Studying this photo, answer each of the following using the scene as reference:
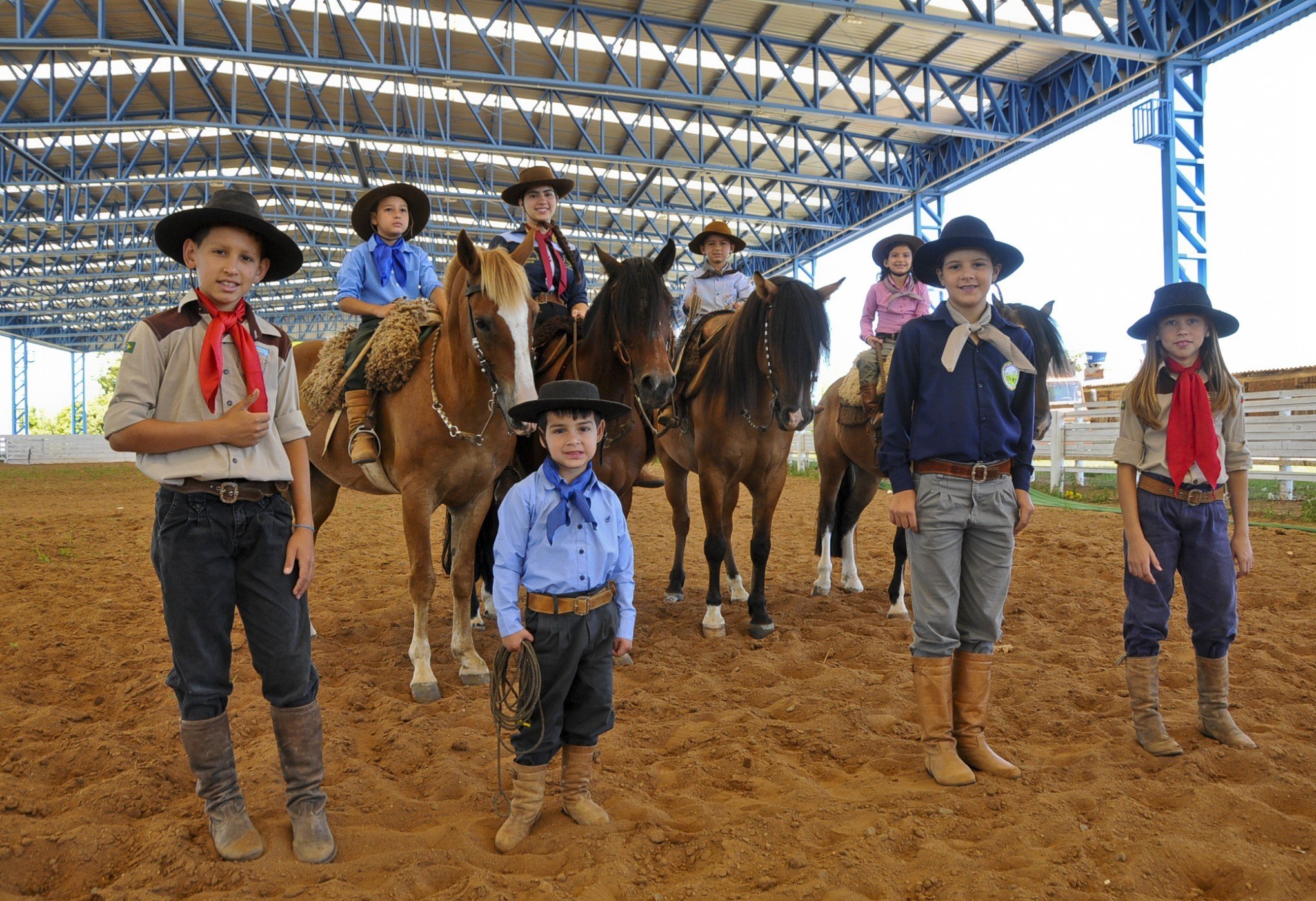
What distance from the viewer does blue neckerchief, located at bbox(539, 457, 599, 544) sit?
271cm

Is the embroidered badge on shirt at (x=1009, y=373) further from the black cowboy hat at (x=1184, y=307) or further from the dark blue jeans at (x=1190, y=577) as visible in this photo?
the dark blue jeans at (x=1190, y=577)

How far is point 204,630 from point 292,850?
29.3 inches

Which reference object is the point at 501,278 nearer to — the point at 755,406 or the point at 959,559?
the point at 755,406

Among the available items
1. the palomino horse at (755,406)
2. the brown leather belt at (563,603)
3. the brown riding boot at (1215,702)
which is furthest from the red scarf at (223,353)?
the brown riding boot at (1215,702)

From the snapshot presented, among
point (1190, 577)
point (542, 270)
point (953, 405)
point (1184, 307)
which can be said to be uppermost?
point (542, 270)

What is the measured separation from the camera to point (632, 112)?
18953 mm

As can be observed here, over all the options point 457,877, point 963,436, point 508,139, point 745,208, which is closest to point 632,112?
point 508,139

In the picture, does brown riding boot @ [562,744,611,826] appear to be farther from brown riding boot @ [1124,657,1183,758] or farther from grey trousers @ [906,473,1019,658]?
brown riding boot @ [1124,657,1183,758]

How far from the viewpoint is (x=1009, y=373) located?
3.16 meters

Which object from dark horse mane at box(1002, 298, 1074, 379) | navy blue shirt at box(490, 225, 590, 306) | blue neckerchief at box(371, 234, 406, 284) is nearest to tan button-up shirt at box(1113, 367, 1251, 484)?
dark horse mane at box(1002, 298, 1074, 379)

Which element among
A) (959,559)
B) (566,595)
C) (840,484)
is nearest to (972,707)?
(959,559)

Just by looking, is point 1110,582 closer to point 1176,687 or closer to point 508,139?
point 1176,687

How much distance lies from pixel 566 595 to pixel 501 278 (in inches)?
72.0

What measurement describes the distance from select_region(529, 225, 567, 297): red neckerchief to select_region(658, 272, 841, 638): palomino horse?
1.09 meters
